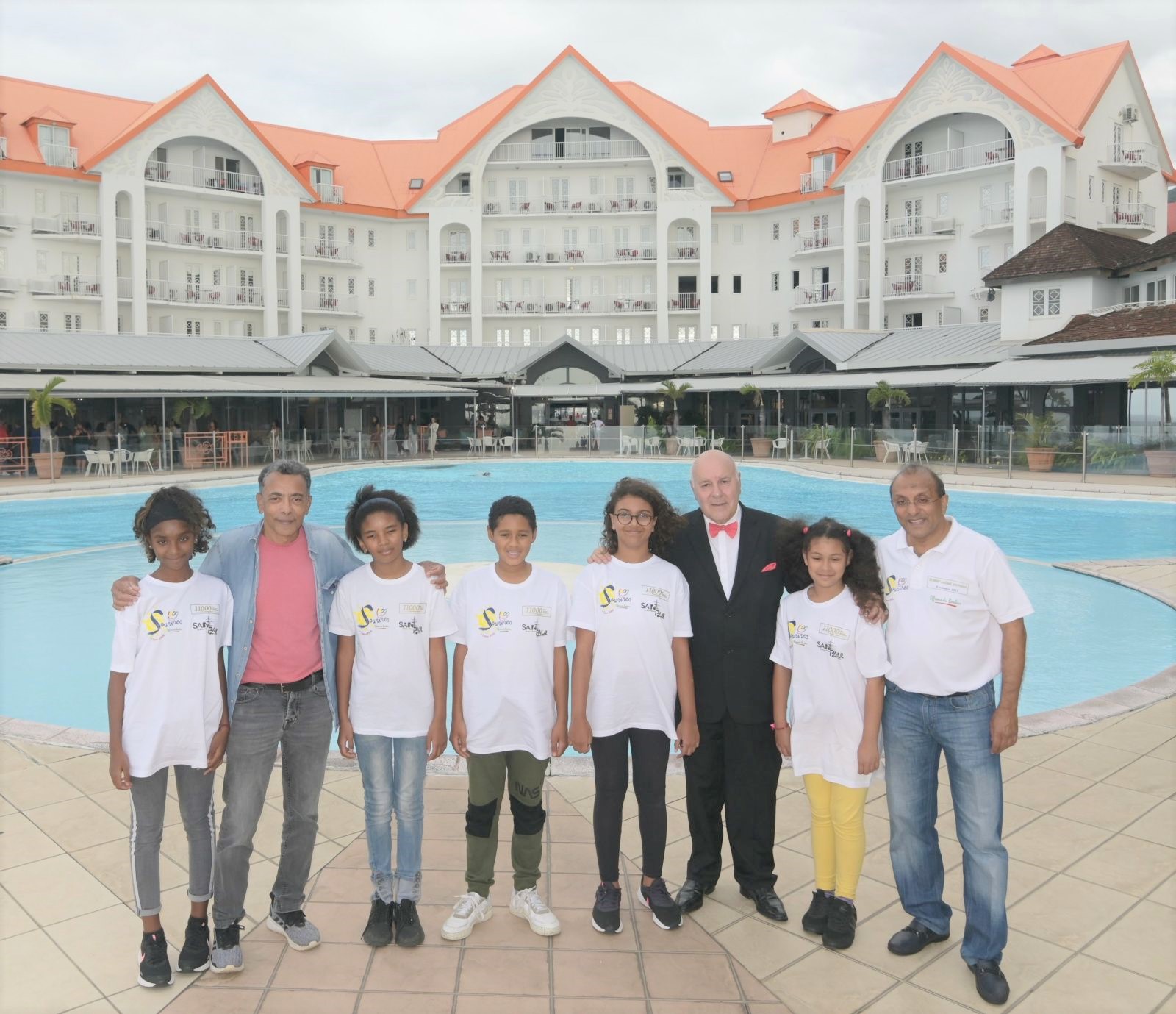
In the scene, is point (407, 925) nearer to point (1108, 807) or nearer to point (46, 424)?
point (1108, 807)

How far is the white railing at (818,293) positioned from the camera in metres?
46.2

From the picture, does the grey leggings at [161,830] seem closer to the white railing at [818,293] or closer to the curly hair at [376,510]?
the curly hair at [376,510]

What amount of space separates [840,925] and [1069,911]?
103 centimetres

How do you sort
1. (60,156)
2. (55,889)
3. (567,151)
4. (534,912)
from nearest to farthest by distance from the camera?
(534,912)
(55,889)
(60,156)
(567,151)

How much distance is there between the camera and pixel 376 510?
4.02 m

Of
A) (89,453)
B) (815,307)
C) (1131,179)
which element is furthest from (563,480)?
(1131,179)

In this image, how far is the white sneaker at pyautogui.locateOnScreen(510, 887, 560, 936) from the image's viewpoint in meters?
4.03

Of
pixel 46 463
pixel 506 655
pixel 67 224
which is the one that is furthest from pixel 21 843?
pixel 67 224

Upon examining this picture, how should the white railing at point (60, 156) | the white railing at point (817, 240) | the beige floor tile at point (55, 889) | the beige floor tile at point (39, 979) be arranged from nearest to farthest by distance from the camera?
the beige floor tile at point (39, 979) → the beige floor tile at point (55, 889) → the white railing at point (60, 156) → the white railing at point (817, 240)

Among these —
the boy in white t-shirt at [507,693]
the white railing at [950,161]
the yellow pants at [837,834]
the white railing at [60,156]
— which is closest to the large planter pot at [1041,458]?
the white railing at [950,161]

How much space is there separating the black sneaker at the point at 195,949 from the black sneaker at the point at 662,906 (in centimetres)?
172

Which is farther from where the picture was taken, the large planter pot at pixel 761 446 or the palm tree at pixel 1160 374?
the large planter pot at pixel 761 446

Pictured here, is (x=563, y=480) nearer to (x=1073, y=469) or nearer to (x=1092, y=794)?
(x=1073, y=469)

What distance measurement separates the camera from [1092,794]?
5.39 m
